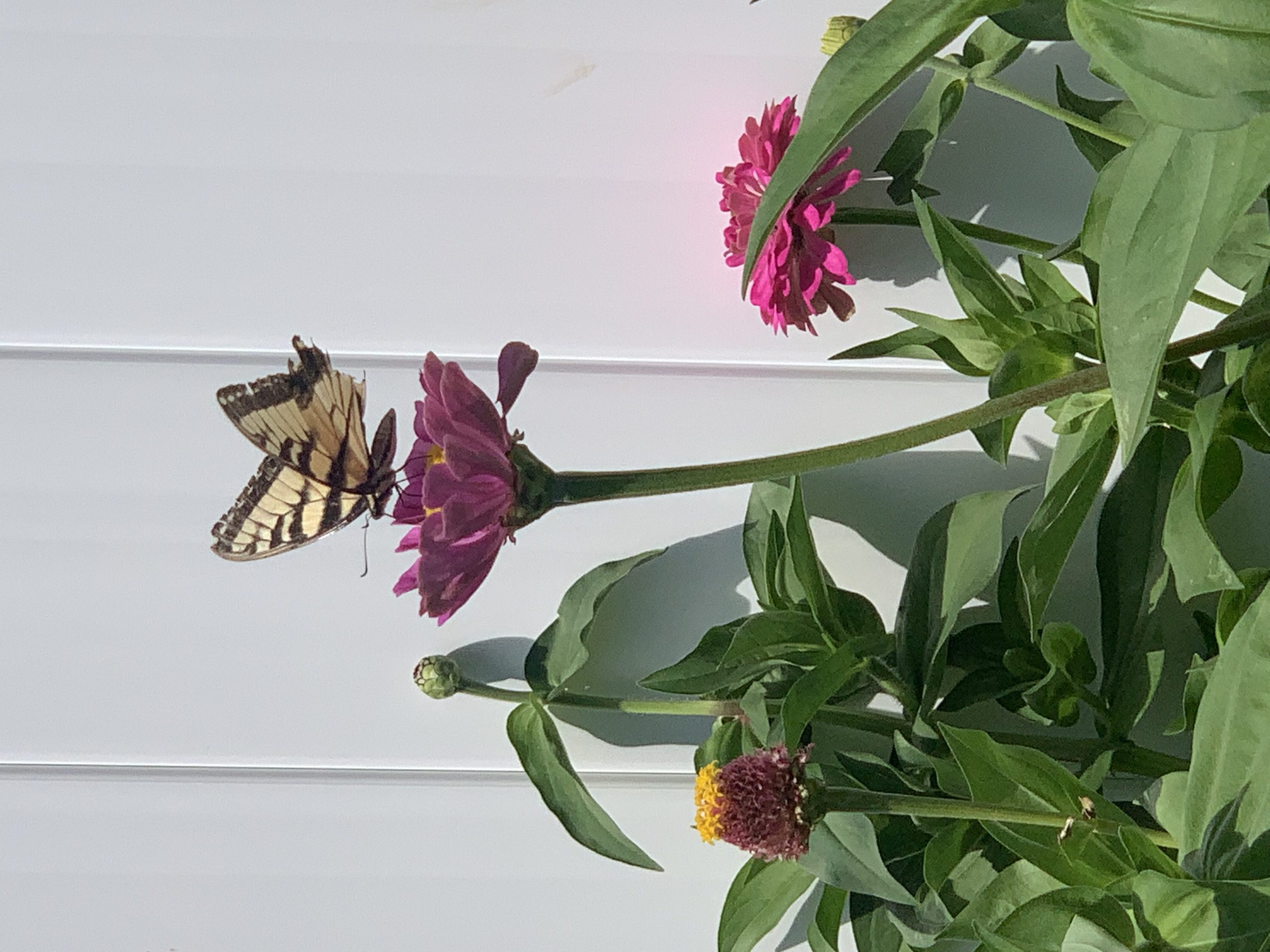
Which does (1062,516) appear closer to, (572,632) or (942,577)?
(942,577)

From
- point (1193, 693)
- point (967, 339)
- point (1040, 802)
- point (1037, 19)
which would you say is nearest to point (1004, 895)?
point (1040, 802)

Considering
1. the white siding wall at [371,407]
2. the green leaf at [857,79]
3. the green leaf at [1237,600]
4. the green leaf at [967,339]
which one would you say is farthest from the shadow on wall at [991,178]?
the green leaf at [857,79]

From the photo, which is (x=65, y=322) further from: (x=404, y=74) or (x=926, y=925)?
(x=926, y=925)

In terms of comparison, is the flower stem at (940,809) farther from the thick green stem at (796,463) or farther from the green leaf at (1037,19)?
the green leaf at (1037,19)

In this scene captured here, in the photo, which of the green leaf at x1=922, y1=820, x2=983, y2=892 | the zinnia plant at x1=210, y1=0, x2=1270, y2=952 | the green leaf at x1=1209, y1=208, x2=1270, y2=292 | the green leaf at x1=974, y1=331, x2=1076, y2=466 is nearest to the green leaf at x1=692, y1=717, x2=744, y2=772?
the zinnia plant at x1=210, y1=0, x2=1270, y2=952

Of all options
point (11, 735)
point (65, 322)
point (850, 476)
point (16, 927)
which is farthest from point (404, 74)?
point (16, 927)
